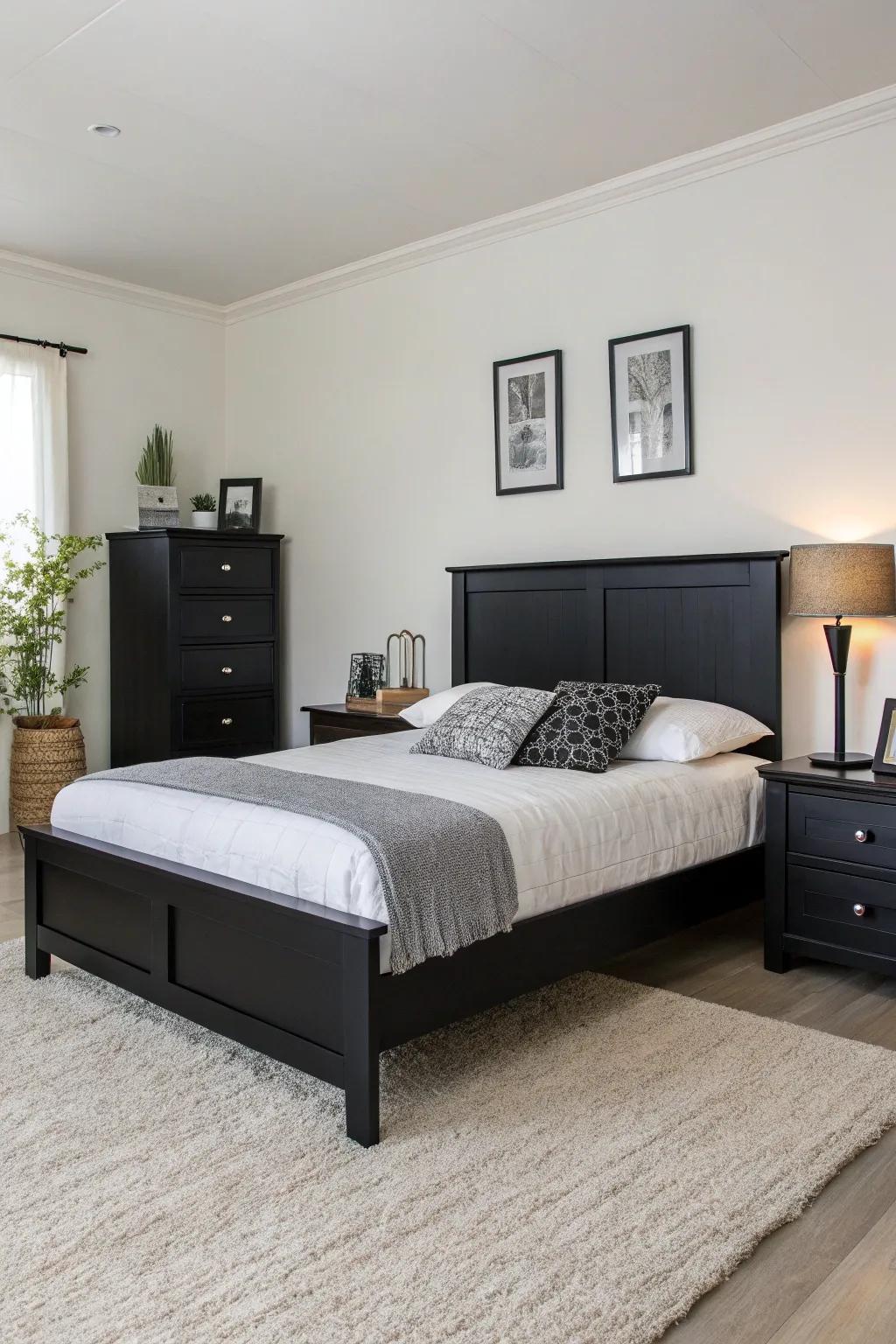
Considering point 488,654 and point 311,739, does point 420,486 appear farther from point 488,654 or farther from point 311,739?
point 311,739

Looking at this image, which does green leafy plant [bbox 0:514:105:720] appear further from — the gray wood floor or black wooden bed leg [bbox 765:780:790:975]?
the gray wood floor

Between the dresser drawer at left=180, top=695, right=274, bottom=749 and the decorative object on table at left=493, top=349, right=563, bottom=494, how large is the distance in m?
1.66

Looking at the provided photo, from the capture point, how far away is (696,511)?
394 centimetres

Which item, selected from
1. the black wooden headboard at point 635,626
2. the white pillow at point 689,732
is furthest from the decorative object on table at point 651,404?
the white pillow at point 689,732

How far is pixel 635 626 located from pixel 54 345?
10.2 feet

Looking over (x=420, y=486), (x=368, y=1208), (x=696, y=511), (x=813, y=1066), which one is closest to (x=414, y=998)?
(x=368, y=1208)

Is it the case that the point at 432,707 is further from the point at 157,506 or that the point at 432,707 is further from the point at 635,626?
the point at 157,506

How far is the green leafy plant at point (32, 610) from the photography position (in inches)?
186

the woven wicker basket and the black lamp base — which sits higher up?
the black lamp base

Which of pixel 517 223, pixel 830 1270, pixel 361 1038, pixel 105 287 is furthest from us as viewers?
pixel 105 287

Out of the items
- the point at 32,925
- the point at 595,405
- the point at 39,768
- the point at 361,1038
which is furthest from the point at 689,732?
the point at 39,768

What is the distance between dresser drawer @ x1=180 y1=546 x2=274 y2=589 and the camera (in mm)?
4961

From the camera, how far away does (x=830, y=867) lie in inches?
117

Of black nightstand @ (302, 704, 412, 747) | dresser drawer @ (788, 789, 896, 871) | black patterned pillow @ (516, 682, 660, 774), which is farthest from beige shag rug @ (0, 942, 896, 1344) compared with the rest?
black nightstand @ (302, 704, 412, 747)
